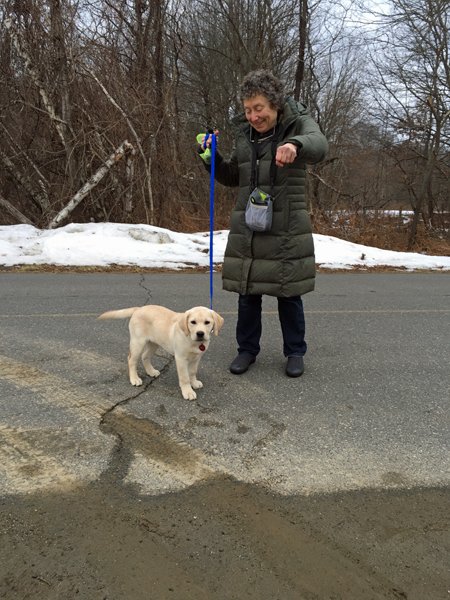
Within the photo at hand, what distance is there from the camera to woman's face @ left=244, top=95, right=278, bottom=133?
3.32 metres

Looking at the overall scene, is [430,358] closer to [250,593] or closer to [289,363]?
[289,363]

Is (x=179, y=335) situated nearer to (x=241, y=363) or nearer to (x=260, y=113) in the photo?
(x=241, y=363)

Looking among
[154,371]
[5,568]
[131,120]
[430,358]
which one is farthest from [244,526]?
[131,120]

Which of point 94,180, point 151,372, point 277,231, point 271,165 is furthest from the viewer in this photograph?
point 94,180

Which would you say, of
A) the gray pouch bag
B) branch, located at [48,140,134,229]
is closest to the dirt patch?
the gray pouch bag

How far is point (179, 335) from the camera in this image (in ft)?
11.0

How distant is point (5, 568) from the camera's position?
1.88 metres

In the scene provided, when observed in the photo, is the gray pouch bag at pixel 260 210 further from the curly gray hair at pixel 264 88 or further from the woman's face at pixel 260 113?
the curly gray hair at pixel 264 88

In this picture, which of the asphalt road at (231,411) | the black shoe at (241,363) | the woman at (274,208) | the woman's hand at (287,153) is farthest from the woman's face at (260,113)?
the asphalt road at (231,411)

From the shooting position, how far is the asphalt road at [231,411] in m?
2.57

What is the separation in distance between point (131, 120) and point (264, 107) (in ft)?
35.8

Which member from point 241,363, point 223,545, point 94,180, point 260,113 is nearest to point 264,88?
point 260,113

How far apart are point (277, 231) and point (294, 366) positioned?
1156 mm

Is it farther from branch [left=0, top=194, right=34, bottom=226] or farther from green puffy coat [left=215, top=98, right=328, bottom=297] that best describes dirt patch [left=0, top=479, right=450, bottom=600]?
branch [left=0, top=194, right=34, bottom=226]
